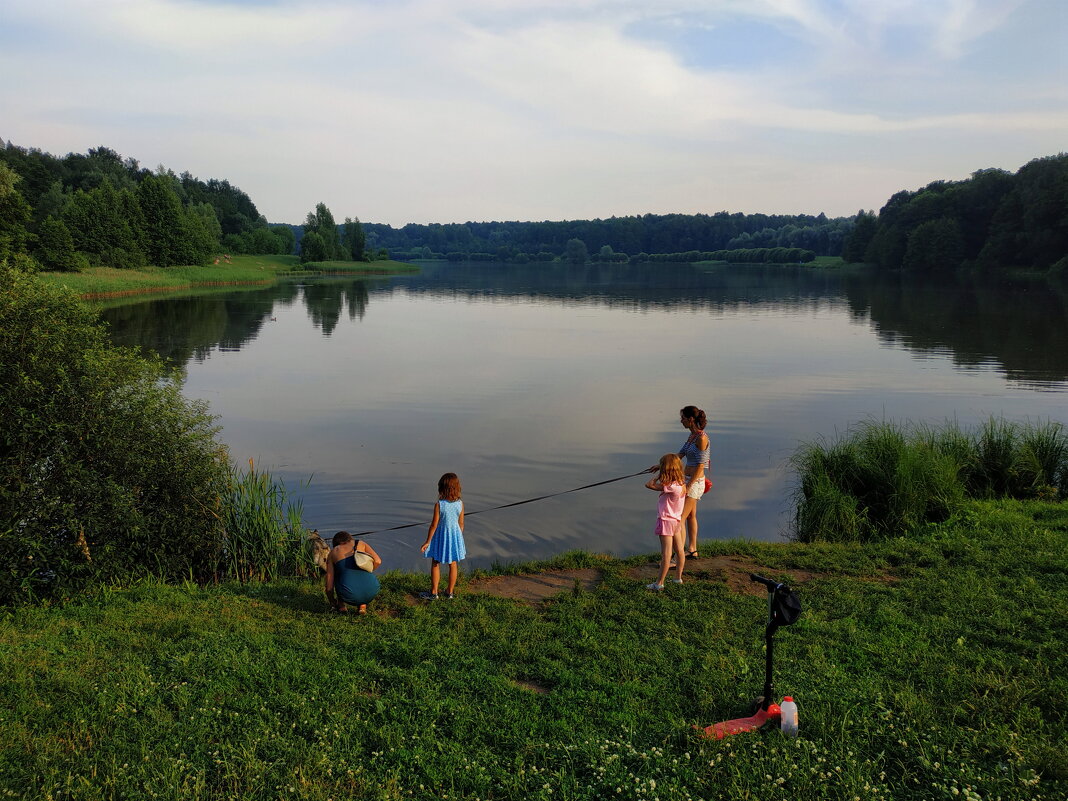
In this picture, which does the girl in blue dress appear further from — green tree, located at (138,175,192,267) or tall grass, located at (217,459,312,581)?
green tree, located at (138,175,192,267)

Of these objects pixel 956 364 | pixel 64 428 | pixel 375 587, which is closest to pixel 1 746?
pixel 375 587

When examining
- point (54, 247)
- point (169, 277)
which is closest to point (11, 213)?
point (54, 247)

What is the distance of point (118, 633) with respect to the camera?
7.07m

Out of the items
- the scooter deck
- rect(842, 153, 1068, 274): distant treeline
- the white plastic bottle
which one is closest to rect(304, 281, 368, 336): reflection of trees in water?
the scooter deck

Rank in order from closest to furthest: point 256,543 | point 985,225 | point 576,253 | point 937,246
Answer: point 256,543 → point 937,246 → point 985,225 → point 576,253

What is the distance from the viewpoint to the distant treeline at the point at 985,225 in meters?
83.1

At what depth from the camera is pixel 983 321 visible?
140ft

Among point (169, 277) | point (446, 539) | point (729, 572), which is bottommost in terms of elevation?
point (729, 572)

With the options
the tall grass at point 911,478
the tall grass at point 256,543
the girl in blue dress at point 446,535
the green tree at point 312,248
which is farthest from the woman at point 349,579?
the green tree at point 312,248

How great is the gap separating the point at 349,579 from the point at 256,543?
3325 millimetres

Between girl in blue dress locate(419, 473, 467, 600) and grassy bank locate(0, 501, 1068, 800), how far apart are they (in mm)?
300

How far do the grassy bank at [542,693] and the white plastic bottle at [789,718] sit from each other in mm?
103

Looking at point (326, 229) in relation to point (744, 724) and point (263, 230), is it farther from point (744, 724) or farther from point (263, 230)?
point (744, 724)

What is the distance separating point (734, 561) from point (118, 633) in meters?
6.98
